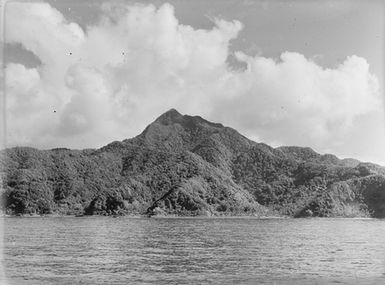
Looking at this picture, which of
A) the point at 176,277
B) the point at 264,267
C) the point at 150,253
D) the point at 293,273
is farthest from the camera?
the point at 150,253

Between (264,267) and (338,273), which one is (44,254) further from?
(338,273)

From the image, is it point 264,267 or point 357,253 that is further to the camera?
point 357,253

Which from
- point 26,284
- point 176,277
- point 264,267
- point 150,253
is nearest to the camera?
point 26,284

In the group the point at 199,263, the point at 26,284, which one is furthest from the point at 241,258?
the point at 26,284

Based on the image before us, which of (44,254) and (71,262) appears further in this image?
(44,254)

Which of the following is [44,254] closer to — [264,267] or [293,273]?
[264,267]

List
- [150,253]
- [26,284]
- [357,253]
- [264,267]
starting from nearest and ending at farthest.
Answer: [26,284], [264,267], [150,253], [357,253]

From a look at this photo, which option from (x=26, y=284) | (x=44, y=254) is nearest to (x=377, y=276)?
(x=26, y=284)

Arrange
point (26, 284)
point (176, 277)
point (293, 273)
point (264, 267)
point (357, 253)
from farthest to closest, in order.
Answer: point (357, 253), point (264, 267), point (293, 273), point (176, 277), point (26, 284)
